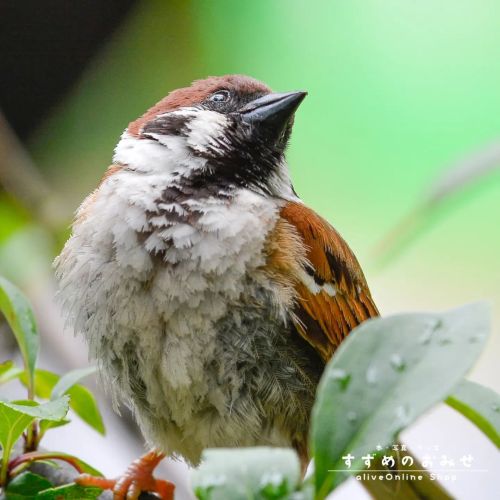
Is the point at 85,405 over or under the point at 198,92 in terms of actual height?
under

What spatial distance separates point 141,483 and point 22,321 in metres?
0.45

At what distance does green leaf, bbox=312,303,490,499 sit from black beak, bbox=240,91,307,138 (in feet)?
2.90

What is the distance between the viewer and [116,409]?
4.77ft

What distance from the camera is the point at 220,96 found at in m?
1.54

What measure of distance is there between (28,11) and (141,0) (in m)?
0.41

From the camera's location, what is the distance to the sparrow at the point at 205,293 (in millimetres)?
1216

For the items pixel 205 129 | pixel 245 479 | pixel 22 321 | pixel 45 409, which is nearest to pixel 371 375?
pixel 245 479

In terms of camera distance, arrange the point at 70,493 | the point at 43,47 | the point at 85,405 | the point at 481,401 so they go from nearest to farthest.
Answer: the point at 481,401, the point at 70,493, the point at 85,405, the point at 43,47

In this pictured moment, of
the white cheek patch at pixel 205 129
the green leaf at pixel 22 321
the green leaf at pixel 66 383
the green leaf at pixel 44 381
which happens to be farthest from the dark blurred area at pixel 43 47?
the green leaf at pixel 66 383

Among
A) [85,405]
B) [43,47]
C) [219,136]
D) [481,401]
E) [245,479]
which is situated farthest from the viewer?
[43,47]

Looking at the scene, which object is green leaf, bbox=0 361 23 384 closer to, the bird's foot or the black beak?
the bird's foot

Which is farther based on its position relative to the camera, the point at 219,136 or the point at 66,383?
the point at 219,136

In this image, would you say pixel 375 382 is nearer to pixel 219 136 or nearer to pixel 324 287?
pixel 324 287

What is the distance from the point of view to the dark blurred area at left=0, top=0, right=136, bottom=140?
255cm
